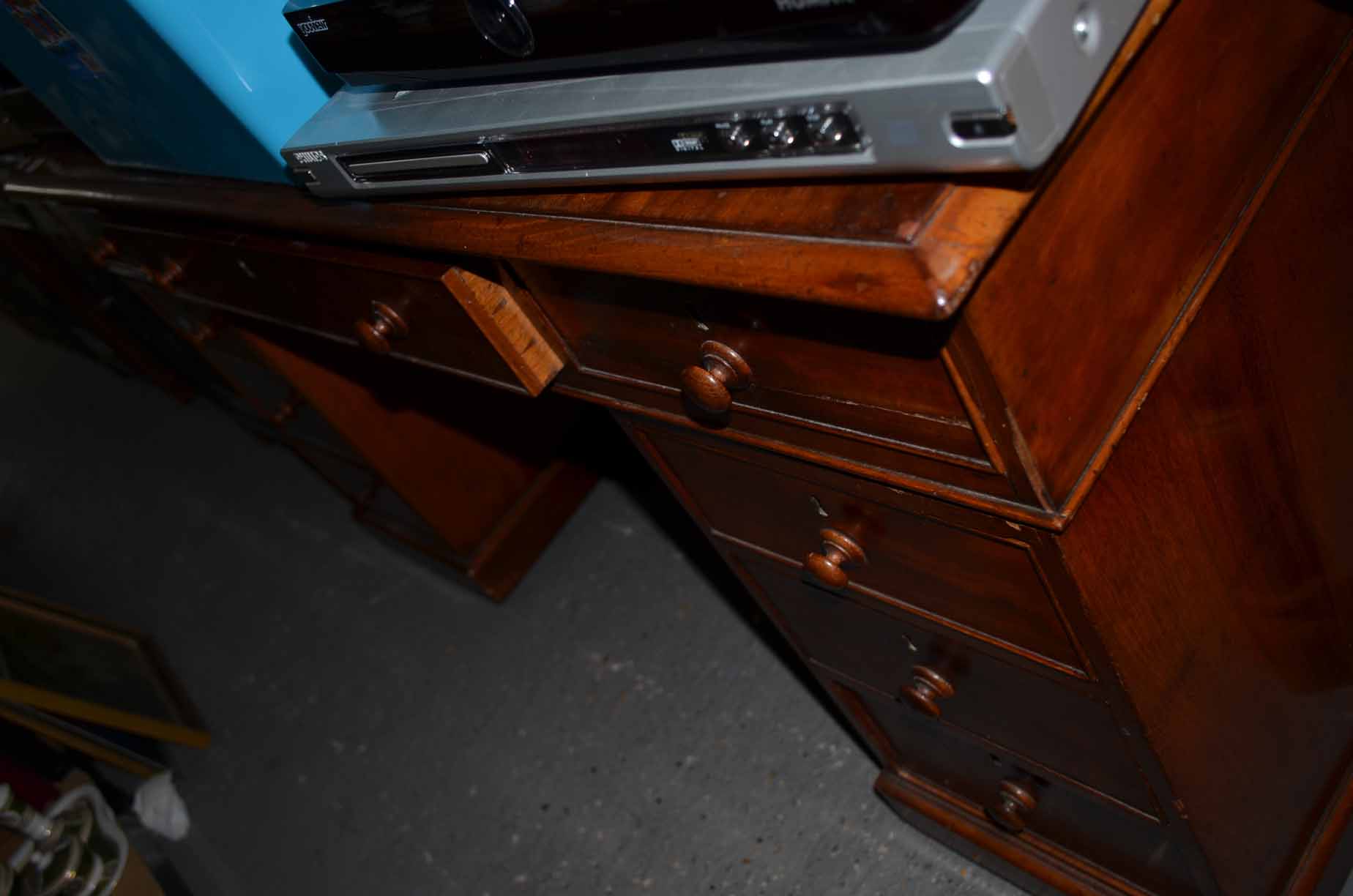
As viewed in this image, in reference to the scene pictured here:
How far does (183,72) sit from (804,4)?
66 cm

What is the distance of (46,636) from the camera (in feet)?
6.34

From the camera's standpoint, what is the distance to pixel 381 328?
0.95m

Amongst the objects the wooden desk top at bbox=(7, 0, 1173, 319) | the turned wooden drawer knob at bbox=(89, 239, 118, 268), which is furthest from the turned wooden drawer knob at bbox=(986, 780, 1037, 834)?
the turned wooden drawer knob at bbox=(89, 239, 118, 268)

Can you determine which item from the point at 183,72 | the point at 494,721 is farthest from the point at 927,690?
the point at 494,721

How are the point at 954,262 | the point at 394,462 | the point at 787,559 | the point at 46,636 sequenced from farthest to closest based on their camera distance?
the point at 46,636 < the point at 394,462 < the point at 787,559 < the point at 954,262

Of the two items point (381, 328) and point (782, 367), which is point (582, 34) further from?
point (381, 328)

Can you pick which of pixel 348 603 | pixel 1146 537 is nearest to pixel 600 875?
pixel 348 603

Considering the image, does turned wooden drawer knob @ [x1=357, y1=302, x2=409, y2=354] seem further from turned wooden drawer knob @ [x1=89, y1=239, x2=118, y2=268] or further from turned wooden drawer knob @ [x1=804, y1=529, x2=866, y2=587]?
turned wooden drawer knob @ [x1=89, y1=239, x2=118, y2=268]

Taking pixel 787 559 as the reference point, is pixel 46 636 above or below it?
below

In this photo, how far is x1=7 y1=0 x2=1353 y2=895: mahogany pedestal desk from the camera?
511 mm

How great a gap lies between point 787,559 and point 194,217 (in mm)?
678

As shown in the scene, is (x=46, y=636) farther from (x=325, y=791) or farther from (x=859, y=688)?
(x=859, y=688)

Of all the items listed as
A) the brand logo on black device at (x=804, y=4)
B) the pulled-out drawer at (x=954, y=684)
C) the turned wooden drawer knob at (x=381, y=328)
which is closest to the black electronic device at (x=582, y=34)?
the brand logo on black device at (x=804, y=4)

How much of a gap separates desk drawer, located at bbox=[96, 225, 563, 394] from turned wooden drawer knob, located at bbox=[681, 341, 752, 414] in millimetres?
193
